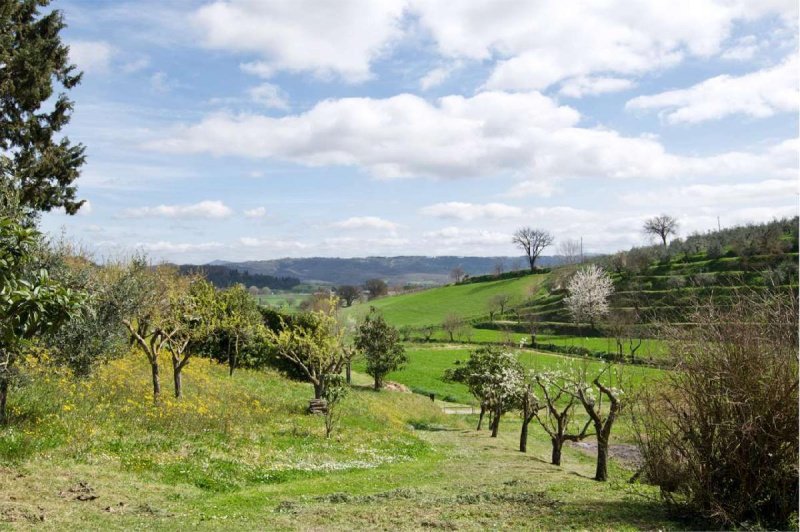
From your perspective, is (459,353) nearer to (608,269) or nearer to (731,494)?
(608,269)

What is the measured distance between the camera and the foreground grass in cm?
1302

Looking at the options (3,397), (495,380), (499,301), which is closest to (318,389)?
(495,380)

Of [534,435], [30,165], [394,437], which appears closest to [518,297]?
[534,435]

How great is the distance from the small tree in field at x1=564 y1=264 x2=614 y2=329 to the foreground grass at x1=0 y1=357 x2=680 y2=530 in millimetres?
72761

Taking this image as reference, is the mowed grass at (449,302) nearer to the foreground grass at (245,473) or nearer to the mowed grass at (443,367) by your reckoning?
the mowed grass at (443,367)

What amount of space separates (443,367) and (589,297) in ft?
143

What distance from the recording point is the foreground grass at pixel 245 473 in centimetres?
1302

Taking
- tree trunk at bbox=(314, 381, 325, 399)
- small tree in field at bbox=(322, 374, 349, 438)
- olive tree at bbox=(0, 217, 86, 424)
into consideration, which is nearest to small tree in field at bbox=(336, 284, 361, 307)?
tree trunk at bbox=(314, 381, 325, 399)

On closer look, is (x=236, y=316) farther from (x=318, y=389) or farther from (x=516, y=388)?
(x=516, y=388)

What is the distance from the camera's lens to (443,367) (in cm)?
7619

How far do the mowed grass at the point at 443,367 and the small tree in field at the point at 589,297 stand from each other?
20970 millimetres

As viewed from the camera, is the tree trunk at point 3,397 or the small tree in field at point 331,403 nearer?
the tree trunk at point 3,397

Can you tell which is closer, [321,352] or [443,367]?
[321,352]

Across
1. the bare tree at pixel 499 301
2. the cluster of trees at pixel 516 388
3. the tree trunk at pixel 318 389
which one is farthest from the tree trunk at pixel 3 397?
the bare tree at pixel 499 301
